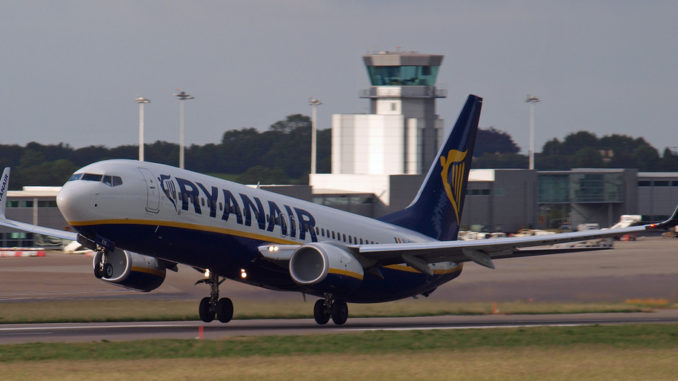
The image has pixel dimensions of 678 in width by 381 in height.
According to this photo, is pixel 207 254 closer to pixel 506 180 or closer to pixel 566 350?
pixel 566 350

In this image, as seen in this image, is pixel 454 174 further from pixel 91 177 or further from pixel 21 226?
pixel 91 177

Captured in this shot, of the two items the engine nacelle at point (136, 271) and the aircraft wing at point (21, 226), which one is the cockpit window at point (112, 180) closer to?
the engine nacelle at point (136, 271)

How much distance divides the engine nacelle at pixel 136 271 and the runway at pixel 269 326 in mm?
1413

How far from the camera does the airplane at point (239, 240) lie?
93.7ft

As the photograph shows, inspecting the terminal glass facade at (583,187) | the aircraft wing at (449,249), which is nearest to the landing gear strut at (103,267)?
the aircraft wing at (449,249)

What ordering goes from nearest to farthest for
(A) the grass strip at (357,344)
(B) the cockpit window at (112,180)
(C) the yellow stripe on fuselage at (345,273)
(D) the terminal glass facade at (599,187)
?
(A) the grass strip at (357,344)
(B) the cockpit window at (112,180)
(C) the yellow stripe on fuselage at (345,273)
(D) the terminal glass facade at (599,187)

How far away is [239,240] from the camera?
103ft

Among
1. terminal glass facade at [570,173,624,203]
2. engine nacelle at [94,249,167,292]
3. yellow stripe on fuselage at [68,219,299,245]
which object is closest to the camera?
yellow stripe on fuselage at [68,219,299,245]

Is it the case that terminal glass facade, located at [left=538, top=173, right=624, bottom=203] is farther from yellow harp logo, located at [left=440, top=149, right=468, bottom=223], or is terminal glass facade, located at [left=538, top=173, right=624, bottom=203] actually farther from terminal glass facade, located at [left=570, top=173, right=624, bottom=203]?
yellow harp logo, located at [left=440, top=149, right=468, bottom=223]

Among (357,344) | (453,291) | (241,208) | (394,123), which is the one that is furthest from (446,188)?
(394,123)

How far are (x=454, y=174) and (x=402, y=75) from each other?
85.3 metres

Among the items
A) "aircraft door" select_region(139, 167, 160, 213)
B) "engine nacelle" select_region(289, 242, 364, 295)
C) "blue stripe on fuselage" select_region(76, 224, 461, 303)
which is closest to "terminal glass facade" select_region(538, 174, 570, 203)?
"blue stripe on fuselage" select_region(76, 224, 461, 303)

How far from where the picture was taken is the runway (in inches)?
1136

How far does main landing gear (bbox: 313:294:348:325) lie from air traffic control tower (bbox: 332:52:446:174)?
89.8 meters
